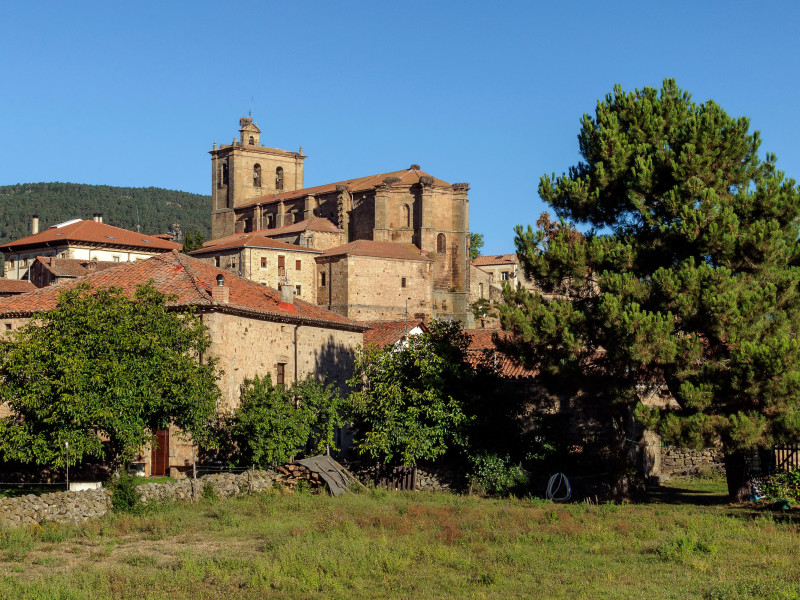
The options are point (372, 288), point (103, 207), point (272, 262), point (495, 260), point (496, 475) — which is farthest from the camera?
point (103, 207)

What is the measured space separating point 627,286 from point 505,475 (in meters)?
6.98

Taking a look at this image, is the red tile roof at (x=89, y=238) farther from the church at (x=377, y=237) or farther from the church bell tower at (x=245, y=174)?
the church bell tower at (x=245, y=174)

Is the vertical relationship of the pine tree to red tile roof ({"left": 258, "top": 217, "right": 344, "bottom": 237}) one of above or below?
below

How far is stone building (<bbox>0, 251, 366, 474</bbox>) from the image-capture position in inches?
1198

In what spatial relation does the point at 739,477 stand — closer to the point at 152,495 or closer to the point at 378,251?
the point at 152,495

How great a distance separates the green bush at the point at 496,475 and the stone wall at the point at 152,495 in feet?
14.7

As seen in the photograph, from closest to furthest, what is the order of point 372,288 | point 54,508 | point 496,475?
point 54,508 < point 496,475 < point 372,288

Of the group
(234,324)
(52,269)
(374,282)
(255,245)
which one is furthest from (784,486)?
(255,245)

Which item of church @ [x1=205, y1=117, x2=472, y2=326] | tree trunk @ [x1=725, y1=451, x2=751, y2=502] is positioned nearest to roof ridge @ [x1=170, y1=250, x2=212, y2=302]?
tree trunk @ [x1=725, y1=451, x2=751, y2=502]

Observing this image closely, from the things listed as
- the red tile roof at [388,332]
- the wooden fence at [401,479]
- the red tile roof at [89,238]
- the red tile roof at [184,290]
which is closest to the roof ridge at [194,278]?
the red tile roof at [184,290]

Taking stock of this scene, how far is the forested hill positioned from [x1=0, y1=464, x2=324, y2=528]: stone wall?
128722 millimetres

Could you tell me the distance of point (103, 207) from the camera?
173m

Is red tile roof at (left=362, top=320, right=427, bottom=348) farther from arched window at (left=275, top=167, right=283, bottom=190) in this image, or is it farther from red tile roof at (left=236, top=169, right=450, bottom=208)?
arched window at (left=275, top=167, right=283, bottom=190)

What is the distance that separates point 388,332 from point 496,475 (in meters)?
15.4
